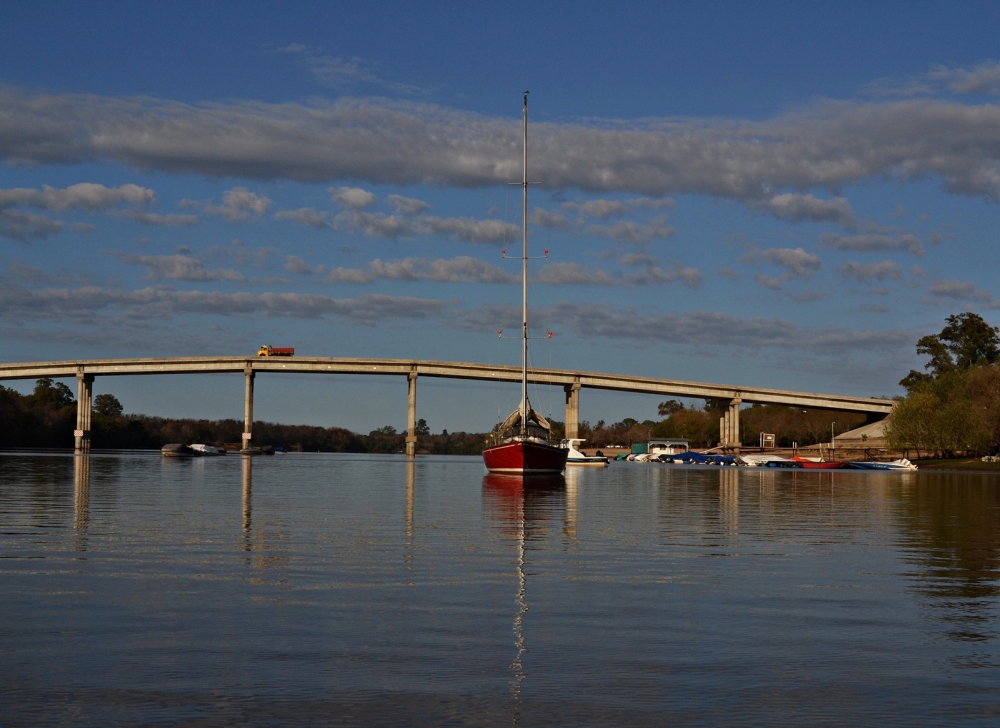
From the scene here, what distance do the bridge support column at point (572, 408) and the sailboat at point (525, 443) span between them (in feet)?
330

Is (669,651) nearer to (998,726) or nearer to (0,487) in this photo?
(998,726)

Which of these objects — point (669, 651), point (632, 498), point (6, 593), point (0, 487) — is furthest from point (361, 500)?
point (669, 651)

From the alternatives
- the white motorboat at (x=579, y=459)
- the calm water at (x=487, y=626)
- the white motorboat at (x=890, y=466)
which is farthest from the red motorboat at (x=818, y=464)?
the calm water at (x=487, y=626)

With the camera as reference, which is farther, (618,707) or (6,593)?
(6,593)

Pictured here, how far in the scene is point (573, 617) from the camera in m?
14.2

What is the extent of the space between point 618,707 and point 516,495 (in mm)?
38373

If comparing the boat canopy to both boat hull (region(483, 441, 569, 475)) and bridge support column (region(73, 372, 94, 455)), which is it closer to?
boat hull (region(483, 441, 569, 475))

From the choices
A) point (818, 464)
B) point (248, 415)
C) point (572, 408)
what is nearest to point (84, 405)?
point (248, 415)

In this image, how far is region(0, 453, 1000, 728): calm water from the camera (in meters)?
9.77

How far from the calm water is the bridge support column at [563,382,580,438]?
161 m

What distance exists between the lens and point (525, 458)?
71125 millimetres

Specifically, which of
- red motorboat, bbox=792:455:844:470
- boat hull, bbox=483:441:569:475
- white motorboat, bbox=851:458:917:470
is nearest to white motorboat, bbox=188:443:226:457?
red motorboat, bbox=792:455:844:470

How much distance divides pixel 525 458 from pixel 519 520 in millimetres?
39514

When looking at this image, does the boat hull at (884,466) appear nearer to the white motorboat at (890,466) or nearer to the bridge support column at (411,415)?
the white motorboat at (890,466)
